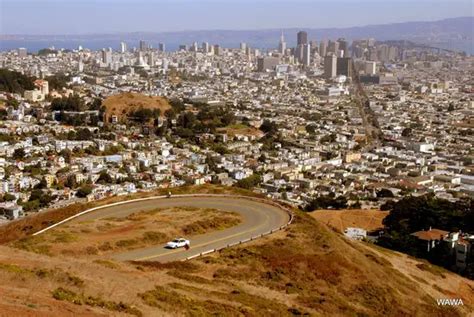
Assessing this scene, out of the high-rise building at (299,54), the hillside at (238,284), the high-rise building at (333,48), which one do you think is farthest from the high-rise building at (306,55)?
the hillside at (238,284)

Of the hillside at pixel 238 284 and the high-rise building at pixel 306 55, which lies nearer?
the hillside at pixel 238 284

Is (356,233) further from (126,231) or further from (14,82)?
(14,82)

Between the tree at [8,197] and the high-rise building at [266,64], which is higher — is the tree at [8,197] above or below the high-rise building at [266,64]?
below

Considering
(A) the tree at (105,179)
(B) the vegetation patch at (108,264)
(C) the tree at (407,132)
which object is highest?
(B) the vegetation patch at (108,264)

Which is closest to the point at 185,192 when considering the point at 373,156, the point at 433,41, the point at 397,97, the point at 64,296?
the point at 64,296

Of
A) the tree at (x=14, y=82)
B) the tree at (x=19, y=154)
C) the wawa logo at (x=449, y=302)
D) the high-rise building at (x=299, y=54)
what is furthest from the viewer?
the high-rise building at (x=299, y=54)

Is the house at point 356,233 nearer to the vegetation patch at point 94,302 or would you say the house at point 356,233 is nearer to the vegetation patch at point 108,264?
the vegetation patch at point 108,264

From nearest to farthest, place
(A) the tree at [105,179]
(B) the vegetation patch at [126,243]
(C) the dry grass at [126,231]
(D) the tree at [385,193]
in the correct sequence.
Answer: (C) the dry grass at [126,231]
(B) the vegetation patch at [126,243]
(D) the tree at [385,193]
(A) the tree at [105,179]

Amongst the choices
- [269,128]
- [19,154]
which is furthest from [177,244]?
[269,128]

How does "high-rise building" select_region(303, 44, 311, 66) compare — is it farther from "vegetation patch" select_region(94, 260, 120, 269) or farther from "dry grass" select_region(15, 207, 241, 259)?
"vegetation patch" select_region(94, 260, 120, 269)
